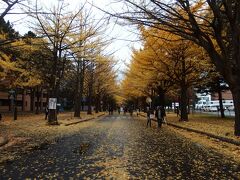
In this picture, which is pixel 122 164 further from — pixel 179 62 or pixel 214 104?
pixel 214 104

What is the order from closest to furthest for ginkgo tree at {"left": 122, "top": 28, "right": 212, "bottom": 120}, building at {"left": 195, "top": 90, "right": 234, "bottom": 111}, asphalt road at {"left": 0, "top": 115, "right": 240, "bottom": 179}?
asphalt road at {"left": 0, "top": 115, "right": 240, "bottom": 179} → ginkgo tree at {"left": 122, "top": 28, "right": 212, "bottom": 120} → building at {"left": 195, "top": 90, "right": 234, "bottom": 111}

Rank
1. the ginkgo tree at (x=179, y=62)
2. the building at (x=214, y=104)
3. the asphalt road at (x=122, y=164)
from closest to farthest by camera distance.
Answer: the asphalt road at (x=122, y=164), the ginkgo tree at (x=179, y=62), the building at (x=214, y=104)

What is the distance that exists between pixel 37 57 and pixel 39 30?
2.77m

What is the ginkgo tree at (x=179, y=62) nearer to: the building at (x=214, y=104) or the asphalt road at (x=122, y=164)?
the asphalt road at (x=122, y=164)

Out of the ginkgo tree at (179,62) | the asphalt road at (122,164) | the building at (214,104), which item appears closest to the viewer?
the asphalt road at (122,164)

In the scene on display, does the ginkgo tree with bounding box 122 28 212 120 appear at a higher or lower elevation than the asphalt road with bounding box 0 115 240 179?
higher

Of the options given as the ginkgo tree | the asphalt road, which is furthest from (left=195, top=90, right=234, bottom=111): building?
the asphalt road

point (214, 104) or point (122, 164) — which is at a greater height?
point (214, 104)

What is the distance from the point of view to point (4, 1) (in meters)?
16.2

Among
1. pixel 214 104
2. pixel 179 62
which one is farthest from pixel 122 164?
pixel 214 104

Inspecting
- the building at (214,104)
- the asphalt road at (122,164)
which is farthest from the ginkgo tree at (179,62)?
the building at (214,104)

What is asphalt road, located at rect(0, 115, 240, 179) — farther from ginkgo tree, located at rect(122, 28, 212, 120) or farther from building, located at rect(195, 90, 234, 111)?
building, located at rect(195, 90, 234, 111)

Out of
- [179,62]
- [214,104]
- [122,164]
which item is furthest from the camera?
[214,104]

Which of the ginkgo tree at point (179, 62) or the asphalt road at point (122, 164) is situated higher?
the ginkgo tree at point (179, 62)
